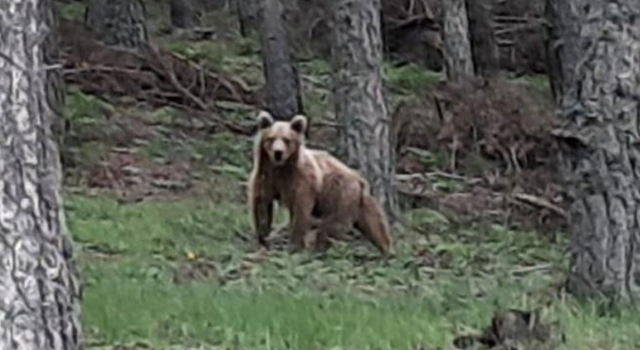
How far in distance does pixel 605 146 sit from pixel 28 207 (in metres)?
5.01

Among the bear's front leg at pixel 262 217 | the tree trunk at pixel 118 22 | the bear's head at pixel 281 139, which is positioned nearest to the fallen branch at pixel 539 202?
the bear's head at pixel 281 139

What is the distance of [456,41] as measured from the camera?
973 inches

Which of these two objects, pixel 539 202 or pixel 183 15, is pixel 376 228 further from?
pixel 183 15

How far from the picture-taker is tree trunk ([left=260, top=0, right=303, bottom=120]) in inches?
840

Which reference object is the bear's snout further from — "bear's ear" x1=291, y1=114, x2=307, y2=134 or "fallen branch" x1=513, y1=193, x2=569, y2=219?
"fallen branch" x1=513, y1=193, x2=569, y2=219

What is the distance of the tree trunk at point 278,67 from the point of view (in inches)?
840

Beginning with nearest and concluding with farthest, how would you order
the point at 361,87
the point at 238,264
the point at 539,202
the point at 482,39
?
1. the point at 238,264
2. the point at 361,87
3. the point at 539,202
4. the point at 482,39

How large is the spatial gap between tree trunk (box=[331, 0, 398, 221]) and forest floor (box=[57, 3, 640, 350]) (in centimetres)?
84

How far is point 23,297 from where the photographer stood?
6.12 meters

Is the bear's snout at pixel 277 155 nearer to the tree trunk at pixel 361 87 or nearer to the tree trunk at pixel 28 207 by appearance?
the tree trunk at pixel 361 87

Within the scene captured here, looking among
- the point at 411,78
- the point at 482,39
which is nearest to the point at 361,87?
the point at 411,78

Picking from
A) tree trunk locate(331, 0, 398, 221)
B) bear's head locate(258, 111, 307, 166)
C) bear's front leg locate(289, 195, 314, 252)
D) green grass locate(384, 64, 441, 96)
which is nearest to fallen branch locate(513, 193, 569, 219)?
tree trunk locate(331, 0, 398, 221)

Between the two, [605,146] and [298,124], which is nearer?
[605,146]

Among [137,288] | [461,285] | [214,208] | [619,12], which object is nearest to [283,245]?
[214,208]
